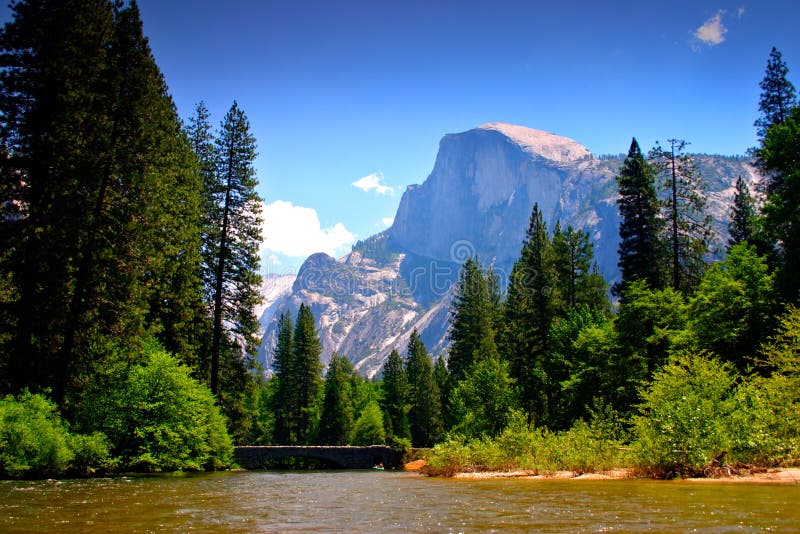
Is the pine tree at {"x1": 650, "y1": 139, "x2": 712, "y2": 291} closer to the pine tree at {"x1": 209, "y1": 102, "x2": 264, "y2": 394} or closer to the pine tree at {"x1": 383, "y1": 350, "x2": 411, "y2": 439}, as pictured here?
the pine tree at {"x1": 209, "y1": 102, "x2": 264, "y2": 394}

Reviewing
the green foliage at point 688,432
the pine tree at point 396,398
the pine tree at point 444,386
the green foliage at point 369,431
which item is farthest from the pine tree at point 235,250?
the pine tree at point 396,398

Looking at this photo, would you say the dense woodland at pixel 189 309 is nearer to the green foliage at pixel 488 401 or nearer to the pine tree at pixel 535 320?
the green foliage at pixel 488 401

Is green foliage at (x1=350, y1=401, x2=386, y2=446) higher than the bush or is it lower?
lower

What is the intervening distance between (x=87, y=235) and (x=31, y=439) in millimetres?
7720

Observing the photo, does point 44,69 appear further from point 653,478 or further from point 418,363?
point 418,363

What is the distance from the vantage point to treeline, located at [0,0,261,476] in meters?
20.7

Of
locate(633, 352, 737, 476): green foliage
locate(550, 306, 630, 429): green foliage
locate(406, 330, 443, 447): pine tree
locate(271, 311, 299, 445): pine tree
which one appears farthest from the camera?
locate(271, 311, 299, 445): pine tree

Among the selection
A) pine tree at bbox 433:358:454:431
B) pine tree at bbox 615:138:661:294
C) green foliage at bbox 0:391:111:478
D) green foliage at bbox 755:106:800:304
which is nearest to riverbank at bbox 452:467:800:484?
green foliage at bbox 755:106:800:304

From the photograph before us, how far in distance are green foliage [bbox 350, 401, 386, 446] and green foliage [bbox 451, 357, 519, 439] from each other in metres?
34.3

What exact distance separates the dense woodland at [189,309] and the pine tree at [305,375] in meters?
39.4

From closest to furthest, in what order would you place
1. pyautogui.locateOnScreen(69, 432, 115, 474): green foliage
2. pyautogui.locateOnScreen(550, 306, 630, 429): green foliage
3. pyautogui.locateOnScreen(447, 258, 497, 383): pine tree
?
pyautogui.locateOnScreen(69, 432, 115, 474): green foliage, pyautogui.locateOnScreen(550, 306, 630, 429): green foliage, pyautogui.locateOnScreen(447, 258, 497, 383): pine tree

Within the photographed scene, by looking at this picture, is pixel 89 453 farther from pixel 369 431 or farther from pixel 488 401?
pixel 369 431

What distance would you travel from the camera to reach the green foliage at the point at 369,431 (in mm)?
72250

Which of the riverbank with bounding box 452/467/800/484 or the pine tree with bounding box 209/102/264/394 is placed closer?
the riverbank with bounding box 452/467/800/484
